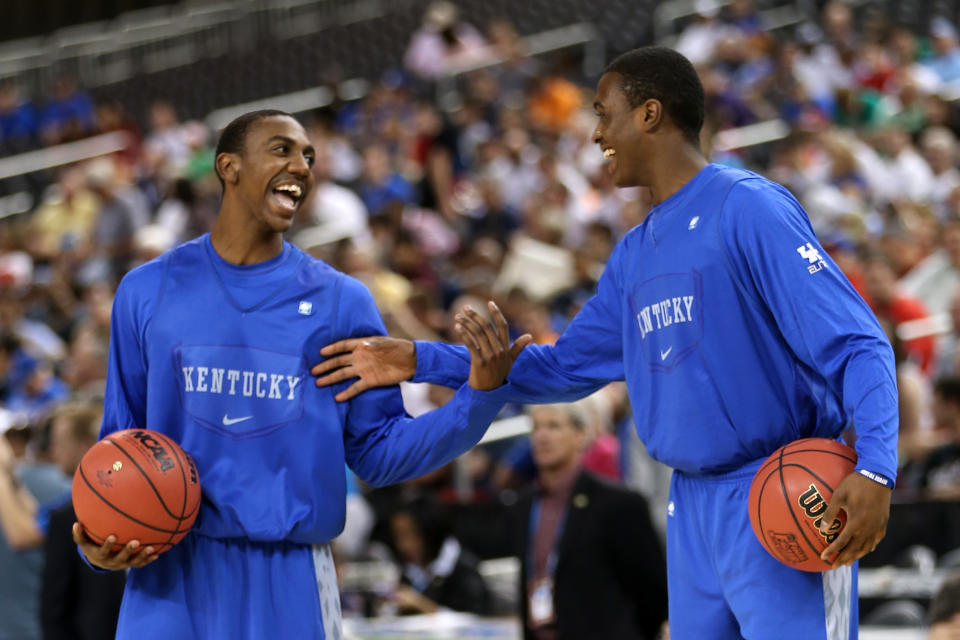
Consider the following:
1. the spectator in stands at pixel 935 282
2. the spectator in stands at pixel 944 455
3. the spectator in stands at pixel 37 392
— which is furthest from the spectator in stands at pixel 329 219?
the spectator in stands at pixel 944 455

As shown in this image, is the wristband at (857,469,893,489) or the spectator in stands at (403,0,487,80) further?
the spectator in stands at (403,0,487,80)

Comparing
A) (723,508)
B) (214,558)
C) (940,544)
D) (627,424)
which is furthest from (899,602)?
(214,558)

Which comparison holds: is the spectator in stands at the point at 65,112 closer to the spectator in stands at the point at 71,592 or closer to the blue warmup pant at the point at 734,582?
the spectator in stands at the point at 71,592

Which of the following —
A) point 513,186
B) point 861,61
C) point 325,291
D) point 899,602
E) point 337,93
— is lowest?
point 899,602

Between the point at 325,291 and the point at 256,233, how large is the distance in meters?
0.30

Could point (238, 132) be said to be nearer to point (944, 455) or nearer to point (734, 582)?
point (734, 582)

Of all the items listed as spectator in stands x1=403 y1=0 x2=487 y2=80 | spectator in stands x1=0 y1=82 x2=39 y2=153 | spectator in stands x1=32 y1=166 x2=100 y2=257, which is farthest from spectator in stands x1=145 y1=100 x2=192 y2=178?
spectator in stands x1=403 y1=0 x2=487 y2=80

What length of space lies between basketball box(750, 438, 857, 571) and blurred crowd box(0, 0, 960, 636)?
11.0 ft

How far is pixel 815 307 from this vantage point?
3.74m

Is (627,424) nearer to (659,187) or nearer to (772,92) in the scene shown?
(659,187)

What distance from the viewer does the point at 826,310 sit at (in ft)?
12.3

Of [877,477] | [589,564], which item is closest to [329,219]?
[589,564]

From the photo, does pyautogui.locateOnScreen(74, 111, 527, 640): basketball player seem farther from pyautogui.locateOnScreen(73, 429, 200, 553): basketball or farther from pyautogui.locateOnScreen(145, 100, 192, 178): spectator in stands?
pyautogui.locateOnScreen(145, 100, 192, 178): spectator in stands

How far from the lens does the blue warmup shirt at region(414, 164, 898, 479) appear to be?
3713 mm
